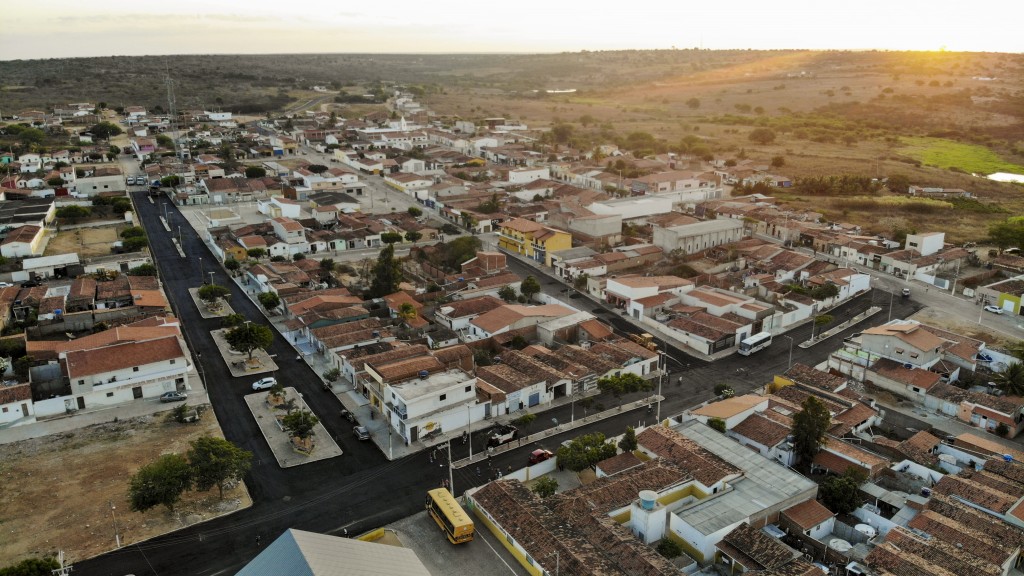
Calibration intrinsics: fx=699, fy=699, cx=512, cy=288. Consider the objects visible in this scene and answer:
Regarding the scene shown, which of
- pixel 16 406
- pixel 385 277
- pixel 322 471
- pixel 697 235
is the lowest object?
pixel 322 471

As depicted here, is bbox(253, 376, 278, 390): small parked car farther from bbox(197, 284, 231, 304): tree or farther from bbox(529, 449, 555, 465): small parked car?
bbox(529, 449, 555, 465): small parked car

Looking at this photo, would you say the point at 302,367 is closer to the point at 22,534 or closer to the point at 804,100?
the point at 22,534

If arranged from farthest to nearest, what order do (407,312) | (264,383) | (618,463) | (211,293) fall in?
(211,293) < (407,312) < (264,383) < (618,463)

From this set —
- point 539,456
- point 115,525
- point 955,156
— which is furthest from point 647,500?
point 955,156

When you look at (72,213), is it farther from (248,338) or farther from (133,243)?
(248,338)

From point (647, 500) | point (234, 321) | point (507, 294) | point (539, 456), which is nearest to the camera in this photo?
point (647, 500)

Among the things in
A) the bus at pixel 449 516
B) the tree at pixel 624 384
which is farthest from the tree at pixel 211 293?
the tree at pixel 624 384
